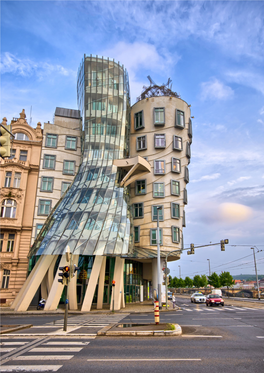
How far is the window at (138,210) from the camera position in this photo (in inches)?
1555

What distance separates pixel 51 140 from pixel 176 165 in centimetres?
1718

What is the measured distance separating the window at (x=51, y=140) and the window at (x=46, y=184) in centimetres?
451

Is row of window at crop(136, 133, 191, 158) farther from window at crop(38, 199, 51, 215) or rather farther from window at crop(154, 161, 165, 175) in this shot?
window at crop(38, 199, 51, 215)

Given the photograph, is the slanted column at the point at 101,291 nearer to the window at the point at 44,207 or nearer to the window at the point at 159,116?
the window at the point at 44,207

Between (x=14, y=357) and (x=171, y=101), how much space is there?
38.5m

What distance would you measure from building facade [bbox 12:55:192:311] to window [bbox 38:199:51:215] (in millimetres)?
3977

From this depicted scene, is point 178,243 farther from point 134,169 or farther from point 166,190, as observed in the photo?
point 134,169

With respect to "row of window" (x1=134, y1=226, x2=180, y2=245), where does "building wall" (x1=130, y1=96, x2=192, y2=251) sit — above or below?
above

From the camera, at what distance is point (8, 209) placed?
36375 mm

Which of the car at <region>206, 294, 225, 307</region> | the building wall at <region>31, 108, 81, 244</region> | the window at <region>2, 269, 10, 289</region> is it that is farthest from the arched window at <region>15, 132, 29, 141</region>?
the car at <region>206, 294, 225, 307</region>

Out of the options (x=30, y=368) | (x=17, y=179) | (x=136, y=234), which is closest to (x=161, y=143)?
(x=136, y=234)

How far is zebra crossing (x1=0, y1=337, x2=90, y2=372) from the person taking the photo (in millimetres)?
7543

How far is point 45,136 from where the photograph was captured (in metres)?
40.6

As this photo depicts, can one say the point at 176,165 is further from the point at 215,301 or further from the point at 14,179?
the point at 14,179
